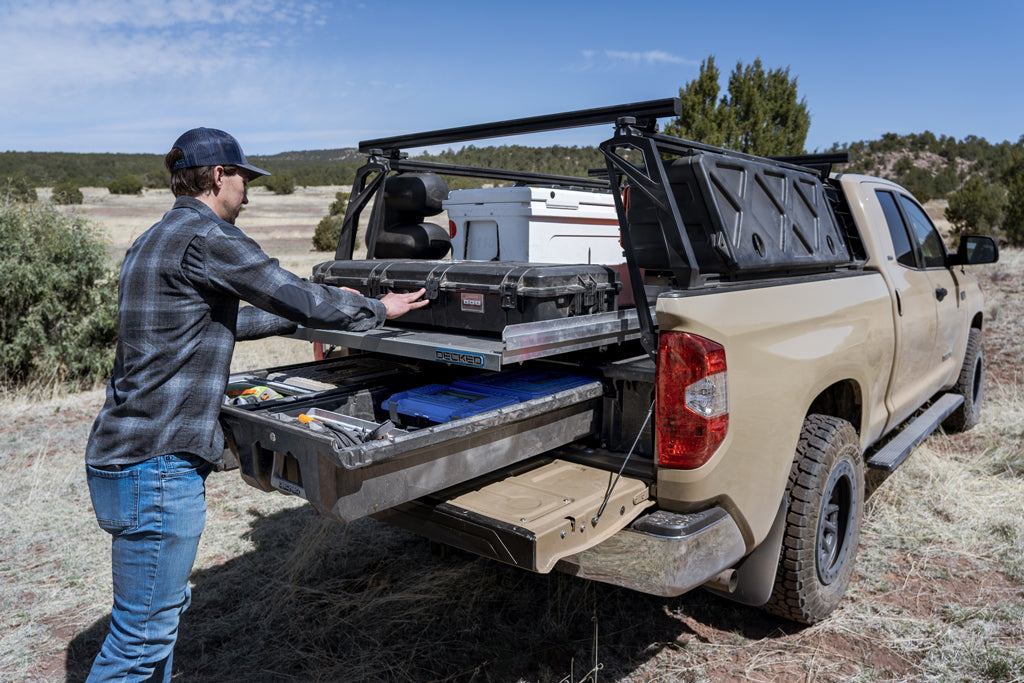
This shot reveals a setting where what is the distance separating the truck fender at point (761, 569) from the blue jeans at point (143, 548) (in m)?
2.12

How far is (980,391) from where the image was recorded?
6.56 m

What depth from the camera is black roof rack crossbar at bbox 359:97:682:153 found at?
9.06 feet

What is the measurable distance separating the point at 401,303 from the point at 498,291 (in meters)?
0.43

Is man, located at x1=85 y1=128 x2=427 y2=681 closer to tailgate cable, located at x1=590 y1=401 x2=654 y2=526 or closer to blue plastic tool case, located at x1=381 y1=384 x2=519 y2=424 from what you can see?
blue plastic tool case, located at x1=381 y1=384 x2=519 y2=424

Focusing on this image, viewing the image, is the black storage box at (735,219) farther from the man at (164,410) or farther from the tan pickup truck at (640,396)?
the man at (164,410)

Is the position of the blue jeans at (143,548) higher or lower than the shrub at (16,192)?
lower

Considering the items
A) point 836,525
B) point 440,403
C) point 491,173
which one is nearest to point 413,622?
point 440,403

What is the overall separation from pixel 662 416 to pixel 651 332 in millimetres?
322

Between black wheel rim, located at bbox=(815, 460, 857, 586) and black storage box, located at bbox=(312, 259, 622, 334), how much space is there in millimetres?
1377

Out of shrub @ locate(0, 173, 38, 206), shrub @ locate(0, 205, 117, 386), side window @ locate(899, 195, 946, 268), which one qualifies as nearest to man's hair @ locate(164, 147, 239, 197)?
side window @ locate(899, 195, 946, 268)

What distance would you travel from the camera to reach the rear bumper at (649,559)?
98.0 inches

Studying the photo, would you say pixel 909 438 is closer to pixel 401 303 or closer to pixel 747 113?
pixel 401 303

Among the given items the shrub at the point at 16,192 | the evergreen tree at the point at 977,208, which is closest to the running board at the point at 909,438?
the shrub at the point at 16,192

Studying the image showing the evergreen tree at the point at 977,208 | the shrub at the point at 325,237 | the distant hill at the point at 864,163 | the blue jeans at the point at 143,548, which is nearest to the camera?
the blue jeans at the point at 143,548
